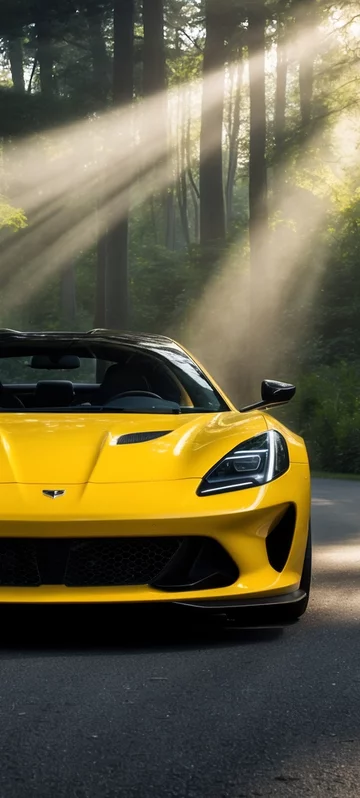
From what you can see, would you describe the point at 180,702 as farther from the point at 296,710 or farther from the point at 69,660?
the point at 69,660

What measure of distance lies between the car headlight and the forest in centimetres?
1550

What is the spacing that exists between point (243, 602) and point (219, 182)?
106 ft

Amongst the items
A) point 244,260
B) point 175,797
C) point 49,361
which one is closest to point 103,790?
point 175,797

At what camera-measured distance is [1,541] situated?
536cm

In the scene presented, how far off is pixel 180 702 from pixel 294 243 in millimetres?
34480

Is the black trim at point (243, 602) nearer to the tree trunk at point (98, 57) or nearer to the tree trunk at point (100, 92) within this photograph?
the tree trunk at point (100, 92)

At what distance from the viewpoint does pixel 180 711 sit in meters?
4.38

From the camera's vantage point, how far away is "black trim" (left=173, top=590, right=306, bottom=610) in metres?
5.38

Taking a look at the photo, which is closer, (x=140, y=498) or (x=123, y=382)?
(x=140, y=498)

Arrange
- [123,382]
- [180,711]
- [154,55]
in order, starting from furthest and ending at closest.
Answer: [154,55]
[123,382]
[180,711]

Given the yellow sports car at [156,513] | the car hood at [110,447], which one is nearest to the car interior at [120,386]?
the car hood at [110,447]

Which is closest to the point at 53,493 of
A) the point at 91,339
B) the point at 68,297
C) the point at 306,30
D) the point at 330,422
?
the point at 91,339

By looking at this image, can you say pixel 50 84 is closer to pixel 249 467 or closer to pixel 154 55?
pixel 154 55

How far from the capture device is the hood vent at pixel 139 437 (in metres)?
6.02
